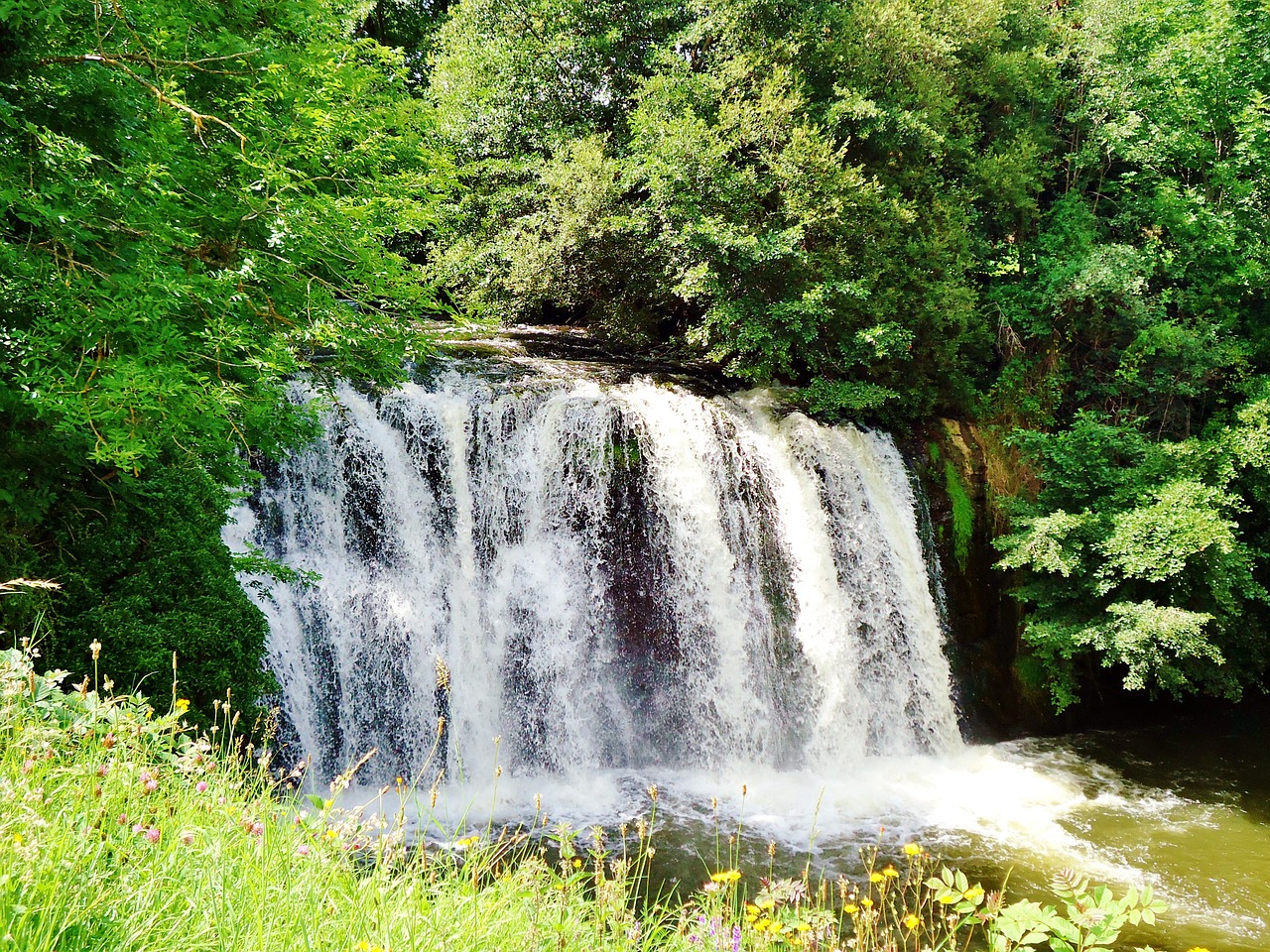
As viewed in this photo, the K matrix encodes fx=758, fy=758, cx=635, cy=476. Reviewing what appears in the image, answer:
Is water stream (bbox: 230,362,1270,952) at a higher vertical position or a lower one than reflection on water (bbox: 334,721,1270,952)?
higher

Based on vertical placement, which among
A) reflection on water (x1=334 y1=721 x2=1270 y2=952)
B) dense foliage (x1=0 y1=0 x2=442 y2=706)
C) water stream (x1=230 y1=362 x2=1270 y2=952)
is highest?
dense foliage (x1=0 y1=0 x2=442 y2=706)

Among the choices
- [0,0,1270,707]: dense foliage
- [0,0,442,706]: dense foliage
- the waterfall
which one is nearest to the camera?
[0,0,442,706]: dense foliage

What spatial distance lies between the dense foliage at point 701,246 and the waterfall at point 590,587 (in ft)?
4.21

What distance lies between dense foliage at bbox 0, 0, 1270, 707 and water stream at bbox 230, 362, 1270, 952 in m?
1.32

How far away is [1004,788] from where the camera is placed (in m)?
8.77

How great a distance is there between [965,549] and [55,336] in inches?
418

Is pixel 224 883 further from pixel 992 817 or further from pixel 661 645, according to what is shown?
pixel 992 817

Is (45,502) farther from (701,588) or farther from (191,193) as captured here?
(701,588)

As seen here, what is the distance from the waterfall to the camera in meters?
7.77

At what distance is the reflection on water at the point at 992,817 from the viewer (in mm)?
6812

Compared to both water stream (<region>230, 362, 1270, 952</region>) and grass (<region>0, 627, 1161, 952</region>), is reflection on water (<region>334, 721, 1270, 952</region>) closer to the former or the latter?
water stream (<region>230, 362, 1270, 952</region>)

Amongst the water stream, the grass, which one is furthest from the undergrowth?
the water stream

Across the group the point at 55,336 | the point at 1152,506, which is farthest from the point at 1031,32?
the point at 55,336

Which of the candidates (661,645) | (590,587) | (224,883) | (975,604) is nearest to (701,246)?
(590,587)
